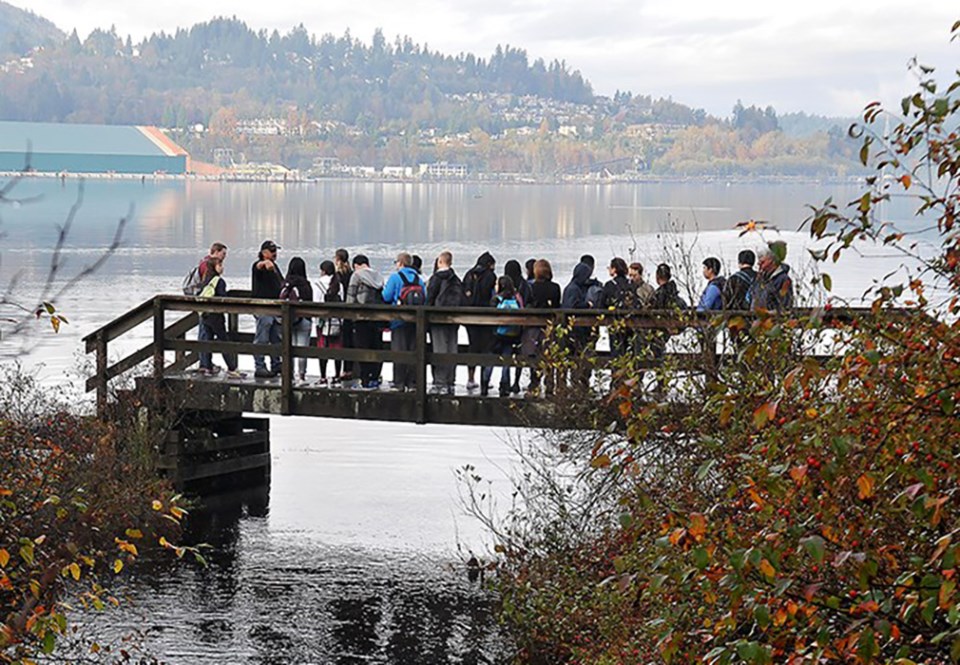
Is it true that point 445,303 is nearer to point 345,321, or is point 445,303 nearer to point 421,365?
point 421,365

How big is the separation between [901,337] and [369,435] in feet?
60.8

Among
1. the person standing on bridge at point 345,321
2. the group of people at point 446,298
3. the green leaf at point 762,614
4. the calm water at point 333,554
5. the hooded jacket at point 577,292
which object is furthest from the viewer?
the person standing on bridge at point 345,321

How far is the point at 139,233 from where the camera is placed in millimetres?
80125

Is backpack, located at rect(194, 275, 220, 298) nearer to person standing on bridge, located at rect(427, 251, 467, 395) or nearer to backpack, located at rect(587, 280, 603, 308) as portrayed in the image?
person standing on bridge, located at rect(427, 251, 467, 395)

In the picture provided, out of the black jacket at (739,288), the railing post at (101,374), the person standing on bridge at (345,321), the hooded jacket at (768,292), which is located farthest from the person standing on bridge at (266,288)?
the hooded jacket at (768,292)

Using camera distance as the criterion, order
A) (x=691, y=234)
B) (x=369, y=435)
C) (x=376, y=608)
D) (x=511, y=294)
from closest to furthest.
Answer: (x=376, y=608) < (x=511, y=294) < (x=369, y=435) < (x=691, y=234)

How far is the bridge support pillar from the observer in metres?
17.1

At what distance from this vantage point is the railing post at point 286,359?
15836 mm

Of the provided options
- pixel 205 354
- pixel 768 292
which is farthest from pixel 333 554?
pixel 768 292

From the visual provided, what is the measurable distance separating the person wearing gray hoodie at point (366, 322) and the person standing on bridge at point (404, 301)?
193 millimetres

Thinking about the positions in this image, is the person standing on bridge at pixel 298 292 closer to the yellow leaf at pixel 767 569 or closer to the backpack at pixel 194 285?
the backpack at pixel 194 285

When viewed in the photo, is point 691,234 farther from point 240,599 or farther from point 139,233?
point 240,599

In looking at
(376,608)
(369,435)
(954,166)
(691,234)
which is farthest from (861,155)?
(691,234)

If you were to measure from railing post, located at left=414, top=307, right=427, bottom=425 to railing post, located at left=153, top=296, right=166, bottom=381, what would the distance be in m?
2.85
